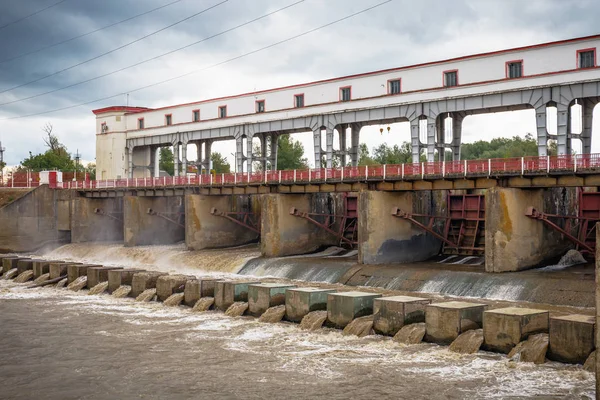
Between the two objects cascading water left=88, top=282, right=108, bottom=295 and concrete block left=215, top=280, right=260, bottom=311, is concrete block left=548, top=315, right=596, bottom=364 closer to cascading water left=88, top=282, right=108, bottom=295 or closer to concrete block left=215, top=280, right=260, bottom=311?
concrete block left=215, top=280, right=260, bottom=311

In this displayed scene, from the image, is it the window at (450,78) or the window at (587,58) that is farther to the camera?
the window at (450,78)

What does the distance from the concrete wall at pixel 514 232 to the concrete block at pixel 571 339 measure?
527 inches

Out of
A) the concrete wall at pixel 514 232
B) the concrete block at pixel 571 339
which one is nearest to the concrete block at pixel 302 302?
the concrete block at pixel 571 339

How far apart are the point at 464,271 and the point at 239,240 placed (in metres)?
24.0

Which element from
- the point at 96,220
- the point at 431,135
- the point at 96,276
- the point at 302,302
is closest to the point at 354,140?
the point at 431,135

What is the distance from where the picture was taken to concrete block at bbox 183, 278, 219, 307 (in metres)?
29.4

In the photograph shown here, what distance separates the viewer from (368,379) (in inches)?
692

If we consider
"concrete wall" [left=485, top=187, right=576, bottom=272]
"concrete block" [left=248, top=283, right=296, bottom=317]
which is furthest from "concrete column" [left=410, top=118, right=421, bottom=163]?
"concrete block" [left=248, top=283, right=296, bottom=317]

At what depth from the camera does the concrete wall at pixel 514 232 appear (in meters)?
31.4

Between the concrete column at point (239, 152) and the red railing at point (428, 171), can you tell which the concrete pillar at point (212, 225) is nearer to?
the red railing at point (428, 171)

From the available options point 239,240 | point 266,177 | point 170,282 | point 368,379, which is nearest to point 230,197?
point 239,240

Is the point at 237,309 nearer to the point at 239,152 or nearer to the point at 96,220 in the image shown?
the point at 239,152

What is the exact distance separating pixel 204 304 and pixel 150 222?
97.1ft

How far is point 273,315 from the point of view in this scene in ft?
83.4
